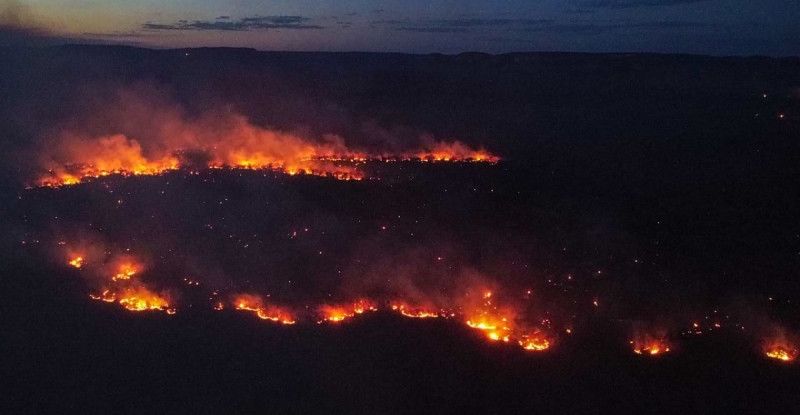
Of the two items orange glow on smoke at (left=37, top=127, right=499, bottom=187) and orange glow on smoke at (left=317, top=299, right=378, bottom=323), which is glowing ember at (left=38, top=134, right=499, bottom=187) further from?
orange glow on smoke at (left=317, top=299, right=378, bottom=323)

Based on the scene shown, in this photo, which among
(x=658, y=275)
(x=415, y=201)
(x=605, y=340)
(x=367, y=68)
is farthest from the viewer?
(x=367, y=68)

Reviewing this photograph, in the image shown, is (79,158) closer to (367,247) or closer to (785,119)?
(367,247)

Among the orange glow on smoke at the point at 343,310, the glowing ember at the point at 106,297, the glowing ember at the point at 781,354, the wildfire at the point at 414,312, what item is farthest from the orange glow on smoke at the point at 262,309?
the glowing ember at the point at 781,354

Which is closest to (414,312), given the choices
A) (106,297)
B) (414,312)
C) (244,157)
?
(414,312)

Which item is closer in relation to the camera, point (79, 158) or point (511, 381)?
point (511, 381)

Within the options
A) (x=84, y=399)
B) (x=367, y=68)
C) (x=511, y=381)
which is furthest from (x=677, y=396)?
(x=367, y=68)

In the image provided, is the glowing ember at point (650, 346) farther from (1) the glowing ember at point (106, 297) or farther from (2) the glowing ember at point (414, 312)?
(1) the glowing ember at point (106, 297)
